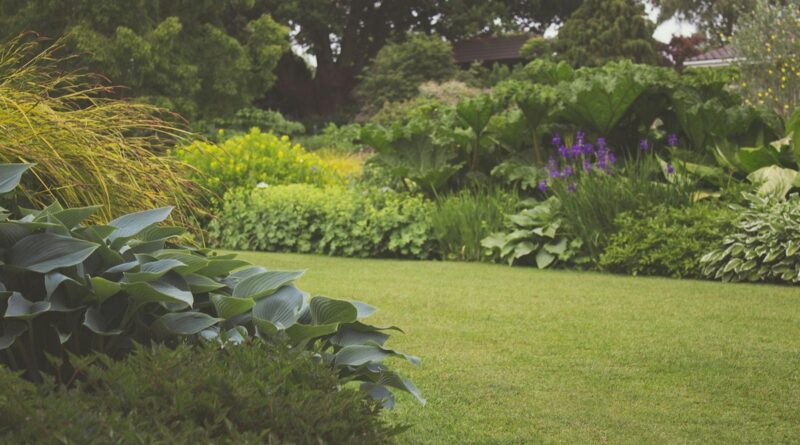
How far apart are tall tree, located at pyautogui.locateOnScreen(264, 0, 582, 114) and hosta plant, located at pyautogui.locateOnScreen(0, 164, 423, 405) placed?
27492 mm

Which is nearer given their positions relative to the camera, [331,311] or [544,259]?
[331,311]

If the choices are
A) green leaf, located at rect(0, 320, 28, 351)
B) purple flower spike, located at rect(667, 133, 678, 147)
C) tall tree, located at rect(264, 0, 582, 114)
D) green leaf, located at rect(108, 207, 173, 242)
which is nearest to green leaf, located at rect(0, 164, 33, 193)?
green leaf, located at rect(108, 207, 173, 242)

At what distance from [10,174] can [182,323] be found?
2.34 feet

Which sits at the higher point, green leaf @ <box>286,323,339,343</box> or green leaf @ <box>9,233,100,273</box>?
green leaf @ <box>9,233,100,273</box>

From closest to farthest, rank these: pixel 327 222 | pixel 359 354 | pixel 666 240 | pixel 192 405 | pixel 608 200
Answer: pixel 192 405, pixel 359 354, pixel 666 240, pixel 608 200, pixel 327 222

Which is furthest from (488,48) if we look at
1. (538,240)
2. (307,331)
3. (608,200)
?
(307,331)

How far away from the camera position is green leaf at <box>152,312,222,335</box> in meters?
2.58

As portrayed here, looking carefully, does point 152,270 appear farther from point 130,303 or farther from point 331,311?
point 331,311

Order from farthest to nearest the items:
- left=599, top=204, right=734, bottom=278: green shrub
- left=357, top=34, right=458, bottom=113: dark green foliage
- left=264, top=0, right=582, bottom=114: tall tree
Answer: left=264, top=0, right=582, bottom=114: tall tree < left=357, top=34, right=458, bottom=113: dark green foliage < left=599, top=204, right=734, bottom=278: green shrub

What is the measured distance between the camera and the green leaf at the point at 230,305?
103 inches

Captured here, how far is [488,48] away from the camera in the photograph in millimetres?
32125

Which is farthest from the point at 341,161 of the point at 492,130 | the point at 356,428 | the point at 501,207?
the point at 356,428

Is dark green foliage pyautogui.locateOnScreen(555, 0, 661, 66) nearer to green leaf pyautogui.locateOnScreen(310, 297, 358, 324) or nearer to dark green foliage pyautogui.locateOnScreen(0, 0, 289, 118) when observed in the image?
dark green foliage pyautogui.locateOnScreen(0, 0, 289, 118)

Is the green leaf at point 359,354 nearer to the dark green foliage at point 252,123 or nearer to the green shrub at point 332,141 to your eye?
the green shrub at point 332,141
